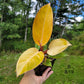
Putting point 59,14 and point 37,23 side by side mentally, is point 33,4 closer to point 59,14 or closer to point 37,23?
point 59,14

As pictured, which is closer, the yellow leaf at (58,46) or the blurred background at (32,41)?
the yellow leaf at (58,46)

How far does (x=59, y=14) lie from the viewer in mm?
7316

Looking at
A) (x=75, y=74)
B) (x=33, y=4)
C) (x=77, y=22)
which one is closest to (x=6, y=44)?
(x=33, y=4)

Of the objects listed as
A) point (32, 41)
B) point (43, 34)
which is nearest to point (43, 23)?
point (43, 34)

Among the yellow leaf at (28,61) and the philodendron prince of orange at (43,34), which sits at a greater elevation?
the philodendron prince of orange at (43,34)

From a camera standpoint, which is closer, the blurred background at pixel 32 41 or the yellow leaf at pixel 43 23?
the yellow leaf at pixel 43 23

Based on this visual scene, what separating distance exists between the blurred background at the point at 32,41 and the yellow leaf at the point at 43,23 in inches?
31.2

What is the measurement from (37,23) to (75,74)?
2295 millimetres

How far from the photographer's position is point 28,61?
0.28 metres

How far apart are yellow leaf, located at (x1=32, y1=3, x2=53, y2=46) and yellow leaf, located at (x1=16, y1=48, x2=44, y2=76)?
0.08m

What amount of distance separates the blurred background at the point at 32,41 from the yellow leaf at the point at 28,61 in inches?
32.4

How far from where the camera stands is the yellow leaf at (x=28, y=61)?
0.86ft

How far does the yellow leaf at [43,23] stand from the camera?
1.10 ft

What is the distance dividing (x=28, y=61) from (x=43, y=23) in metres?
0.15
